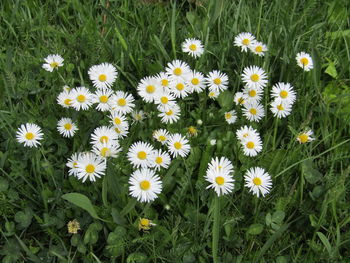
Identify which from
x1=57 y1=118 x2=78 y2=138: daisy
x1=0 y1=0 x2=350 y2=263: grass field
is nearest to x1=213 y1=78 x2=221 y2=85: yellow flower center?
x1=0 y1=0 x2=350 y2=263: grass field

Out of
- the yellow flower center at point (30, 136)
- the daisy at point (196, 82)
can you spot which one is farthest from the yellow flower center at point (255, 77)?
the yellow flower center at point (30, 136)

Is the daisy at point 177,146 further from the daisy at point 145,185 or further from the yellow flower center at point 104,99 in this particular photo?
the yellow flower center at point 104,99

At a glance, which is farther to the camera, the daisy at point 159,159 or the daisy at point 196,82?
the daisy at point 196,82

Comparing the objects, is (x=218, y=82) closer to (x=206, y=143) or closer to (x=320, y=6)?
(x=206, y=143)

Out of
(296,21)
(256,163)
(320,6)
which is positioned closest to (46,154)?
(256,163)

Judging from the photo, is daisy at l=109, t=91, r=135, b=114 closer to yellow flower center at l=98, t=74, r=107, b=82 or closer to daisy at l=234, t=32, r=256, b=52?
yellow flower center at l=98, t=74, r=107, b=82

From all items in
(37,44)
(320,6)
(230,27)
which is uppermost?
(320,6)

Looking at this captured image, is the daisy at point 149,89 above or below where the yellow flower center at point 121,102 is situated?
above
